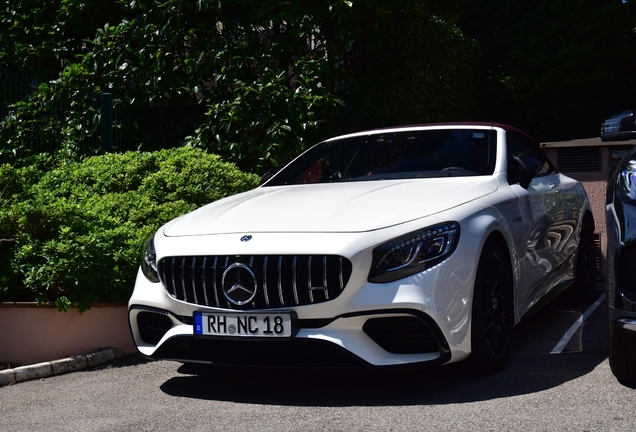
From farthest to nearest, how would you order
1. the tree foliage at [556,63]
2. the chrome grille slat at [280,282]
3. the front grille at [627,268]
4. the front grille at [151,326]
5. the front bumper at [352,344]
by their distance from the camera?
the tree foliage at [556,63], the front grille at [151,326], the chrome grille slat at [280,282], the front bumper at [352,344], the front grille at [627,268]

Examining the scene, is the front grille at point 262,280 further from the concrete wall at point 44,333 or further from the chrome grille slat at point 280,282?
the concrete wall at point 44,333

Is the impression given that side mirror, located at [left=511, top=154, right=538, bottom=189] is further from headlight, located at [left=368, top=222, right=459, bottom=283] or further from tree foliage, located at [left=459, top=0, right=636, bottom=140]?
tree foliage, located at [left=459, top=0, right=636, bottom=140]

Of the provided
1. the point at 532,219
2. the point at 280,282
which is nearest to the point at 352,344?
the point at 280,282

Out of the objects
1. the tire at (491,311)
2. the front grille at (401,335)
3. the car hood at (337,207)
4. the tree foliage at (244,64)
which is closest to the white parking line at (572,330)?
the tire at (491,311)

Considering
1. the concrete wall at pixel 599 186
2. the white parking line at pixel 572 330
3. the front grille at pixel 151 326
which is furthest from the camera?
the concrete wall at pixel 599 186

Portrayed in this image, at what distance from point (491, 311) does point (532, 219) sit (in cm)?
109

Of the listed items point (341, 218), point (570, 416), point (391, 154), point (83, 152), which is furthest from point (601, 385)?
point (83, 152)

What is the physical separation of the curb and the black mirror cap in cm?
349

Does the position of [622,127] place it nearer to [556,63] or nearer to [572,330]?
[572,330]

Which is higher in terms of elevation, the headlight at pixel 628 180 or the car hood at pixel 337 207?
the headlight at pixel 628 180

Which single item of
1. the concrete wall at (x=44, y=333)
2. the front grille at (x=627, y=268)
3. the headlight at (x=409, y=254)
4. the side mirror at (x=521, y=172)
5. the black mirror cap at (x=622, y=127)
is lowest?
the concrete wall at (x=44, y=333)

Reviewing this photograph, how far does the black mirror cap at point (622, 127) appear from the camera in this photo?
→ 5344mm

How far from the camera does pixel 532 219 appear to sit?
19.4 feet

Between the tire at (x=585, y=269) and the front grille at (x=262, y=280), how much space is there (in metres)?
3.39
